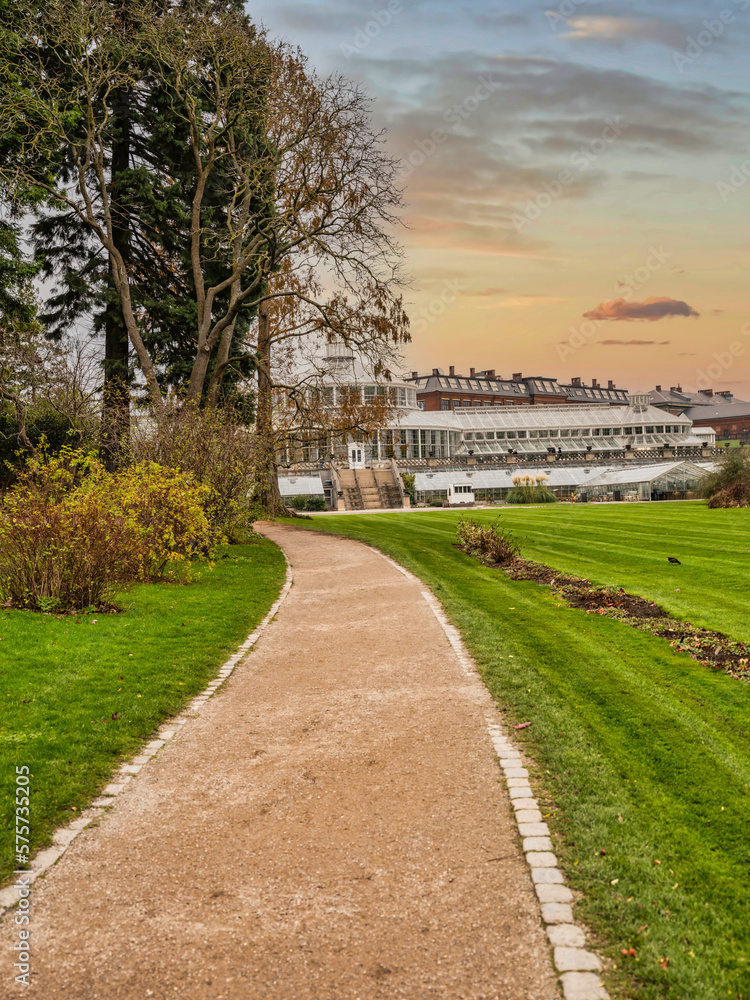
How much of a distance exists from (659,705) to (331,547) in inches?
611

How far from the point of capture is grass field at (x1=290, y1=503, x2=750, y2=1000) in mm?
3330

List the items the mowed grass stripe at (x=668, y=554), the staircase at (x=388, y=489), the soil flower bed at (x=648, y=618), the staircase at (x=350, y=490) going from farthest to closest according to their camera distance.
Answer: the staircase at (x=388, y=489), the staircase at (x=350, y=490), the mowed grass stripe at (x=668, y=554), the soil flower bed at (x=648, y=618)

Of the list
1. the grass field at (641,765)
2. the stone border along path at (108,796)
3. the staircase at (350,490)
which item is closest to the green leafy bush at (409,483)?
the staircase at (350,490)

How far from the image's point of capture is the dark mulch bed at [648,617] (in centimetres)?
803

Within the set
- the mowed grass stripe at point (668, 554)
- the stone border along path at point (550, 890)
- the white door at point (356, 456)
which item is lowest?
the stone border along path at point (550, 890)

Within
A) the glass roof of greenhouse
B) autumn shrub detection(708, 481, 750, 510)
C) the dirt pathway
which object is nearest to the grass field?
the dirt pathway

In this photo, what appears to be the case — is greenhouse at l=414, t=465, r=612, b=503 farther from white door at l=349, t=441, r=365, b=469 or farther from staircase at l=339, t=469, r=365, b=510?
staircase at l=339, t=469, r=365, b=510

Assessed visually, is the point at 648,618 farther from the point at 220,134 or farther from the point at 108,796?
the point at 220,134

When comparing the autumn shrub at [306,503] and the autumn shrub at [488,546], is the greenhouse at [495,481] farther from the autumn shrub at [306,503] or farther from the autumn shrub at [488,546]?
the autumn shrub at [488,546]

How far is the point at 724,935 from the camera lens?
132 inches

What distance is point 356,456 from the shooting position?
61.5 metres

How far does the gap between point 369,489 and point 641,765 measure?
52.8 m

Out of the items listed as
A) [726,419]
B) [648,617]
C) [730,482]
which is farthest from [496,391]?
[648,617]

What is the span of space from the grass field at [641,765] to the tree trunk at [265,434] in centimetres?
825
